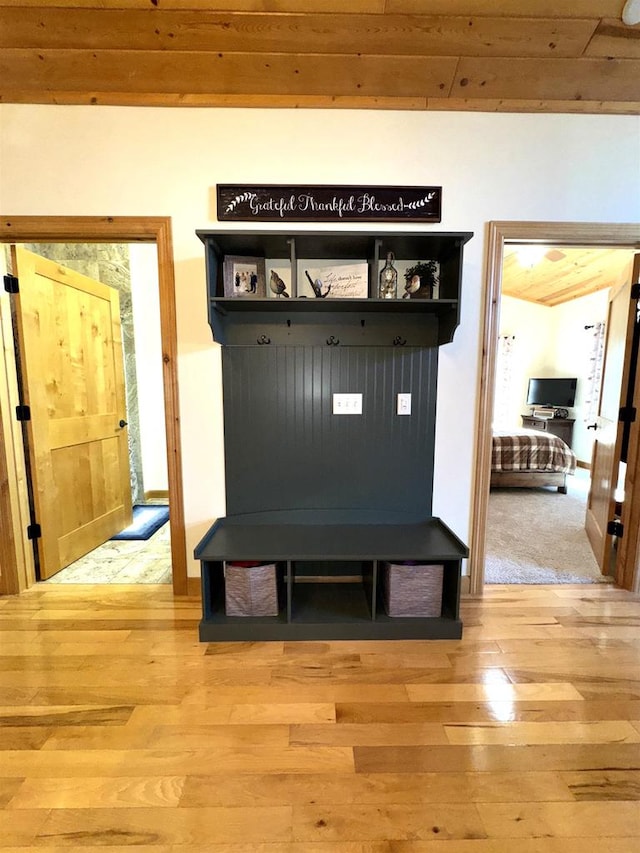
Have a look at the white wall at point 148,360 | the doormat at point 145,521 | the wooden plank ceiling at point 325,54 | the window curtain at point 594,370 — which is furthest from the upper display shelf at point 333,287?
the window curtain at point 594,370

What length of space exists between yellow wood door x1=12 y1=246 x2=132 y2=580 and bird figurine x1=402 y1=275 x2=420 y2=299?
2287 millimetres

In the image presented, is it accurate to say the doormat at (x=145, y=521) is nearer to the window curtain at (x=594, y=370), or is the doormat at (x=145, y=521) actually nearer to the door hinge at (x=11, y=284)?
the door hinge at (x=11, y=284)

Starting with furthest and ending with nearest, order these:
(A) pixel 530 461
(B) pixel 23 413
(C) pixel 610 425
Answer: (A) pixel 530 461
(C) pixel 610 425
(B) pixel 23 413

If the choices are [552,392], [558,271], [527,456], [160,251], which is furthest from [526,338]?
[160,251]

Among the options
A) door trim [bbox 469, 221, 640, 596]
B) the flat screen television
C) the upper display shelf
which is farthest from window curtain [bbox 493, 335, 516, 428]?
the upper display shelf

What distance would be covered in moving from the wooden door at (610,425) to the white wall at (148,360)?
3.86m

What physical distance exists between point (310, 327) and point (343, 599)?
1.53 metres

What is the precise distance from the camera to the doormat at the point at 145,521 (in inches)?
120

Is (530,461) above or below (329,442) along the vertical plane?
below

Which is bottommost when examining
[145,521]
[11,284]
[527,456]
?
[145,521]

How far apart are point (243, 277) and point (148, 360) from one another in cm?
247

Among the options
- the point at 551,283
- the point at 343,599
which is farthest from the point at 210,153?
the point at 551,283

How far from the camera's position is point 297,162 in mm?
1869

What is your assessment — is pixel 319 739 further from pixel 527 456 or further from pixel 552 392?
pixel 552 392
